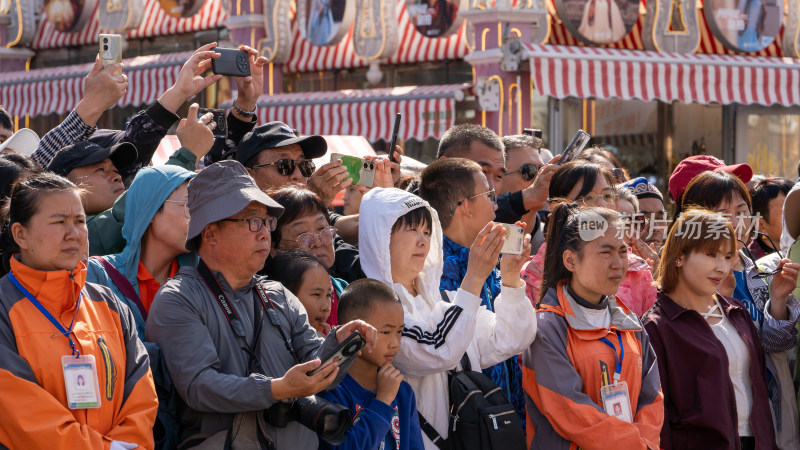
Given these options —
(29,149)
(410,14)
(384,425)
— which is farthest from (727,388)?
(410,14)

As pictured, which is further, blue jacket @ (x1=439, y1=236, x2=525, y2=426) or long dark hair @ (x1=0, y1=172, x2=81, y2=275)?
blue jacket @ (x1=439, y1=236, x2=525, y2=426)

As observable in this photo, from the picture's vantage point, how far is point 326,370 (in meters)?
3.01

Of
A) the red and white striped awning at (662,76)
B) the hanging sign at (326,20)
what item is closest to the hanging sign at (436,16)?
the hanging sign at (326,20)

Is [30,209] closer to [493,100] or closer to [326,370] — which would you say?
[326,370]

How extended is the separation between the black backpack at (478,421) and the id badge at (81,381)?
4.12 feet

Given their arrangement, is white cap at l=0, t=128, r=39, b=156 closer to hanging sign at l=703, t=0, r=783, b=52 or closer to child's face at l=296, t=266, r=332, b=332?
child's face at l=296, t=266, r=332, b=332

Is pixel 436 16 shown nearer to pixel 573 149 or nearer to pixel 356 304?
pixel 573 149

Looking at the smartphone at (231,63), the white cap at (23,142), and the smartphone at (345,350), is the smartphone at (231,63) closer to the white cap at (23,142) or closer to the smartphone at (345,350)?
the white cap at (23,142)

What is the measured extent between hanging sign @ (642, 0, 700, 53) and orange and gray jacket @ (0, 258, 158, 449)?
1075 centimetres

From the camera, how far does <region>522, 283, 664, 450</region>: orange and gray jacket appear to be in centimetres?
371

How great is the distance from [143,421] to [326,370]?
1.83 feet

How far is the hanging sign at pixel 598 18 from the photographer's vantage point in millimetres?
12258

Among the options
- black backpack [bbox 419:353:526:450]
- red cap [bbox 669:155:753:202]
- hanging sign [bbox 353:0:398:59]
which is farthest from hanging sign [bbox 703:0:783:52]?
black backpack [bbox 419:353:526:450]

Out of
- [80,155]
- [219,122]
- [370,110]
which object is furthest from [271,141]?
[370,110]
